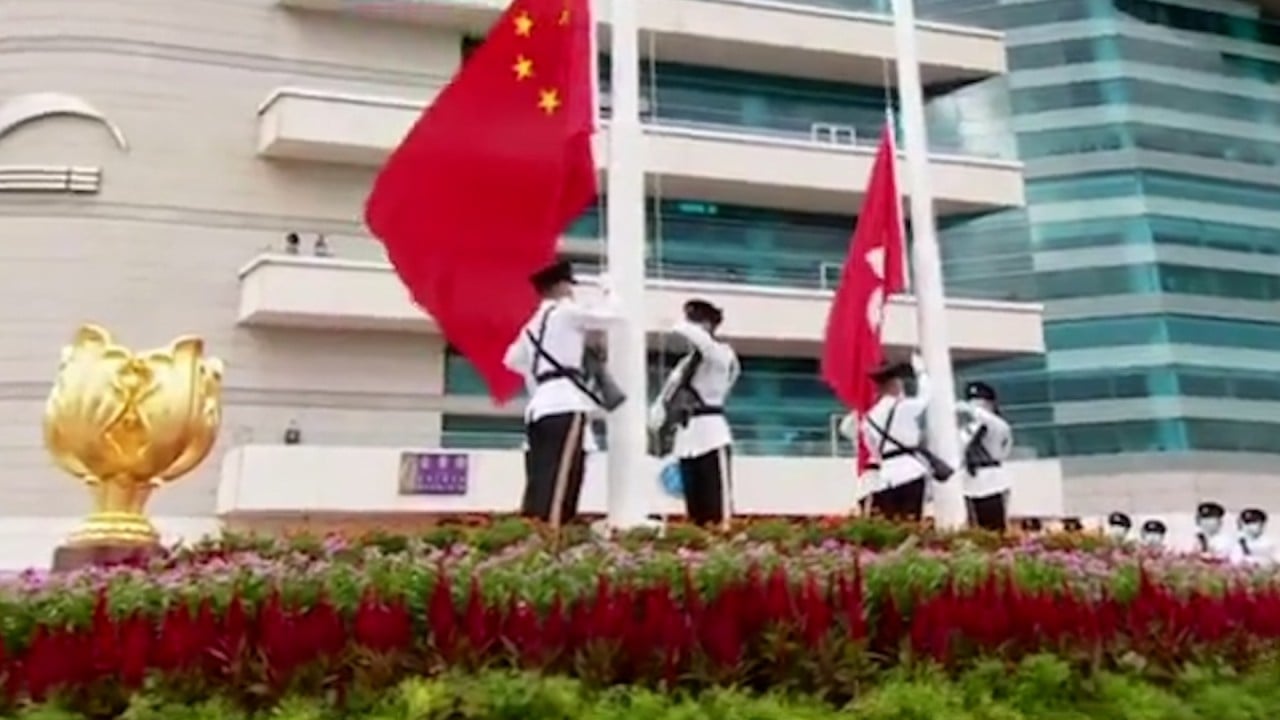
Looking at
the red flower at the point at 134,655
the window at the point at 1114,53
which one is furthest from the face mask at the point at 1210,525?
the red flower at the point at 134,655

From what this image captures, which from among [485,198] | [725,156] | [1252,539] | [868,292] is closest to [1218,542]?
[1252,539]

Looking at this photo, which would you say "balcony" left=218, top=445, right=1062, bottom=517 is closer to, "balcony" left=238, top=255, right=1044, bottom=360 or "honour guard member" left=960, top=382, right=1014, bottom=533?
"balcony" left=238, top=255, right=1044, bottom=360

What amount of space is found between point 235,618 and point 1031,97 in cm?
2315

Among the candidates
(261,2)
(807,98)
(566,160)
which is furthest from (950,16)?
(566,160)

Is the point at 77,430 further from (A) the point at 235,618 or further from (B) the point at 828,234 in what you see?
(B) the point at 828,234

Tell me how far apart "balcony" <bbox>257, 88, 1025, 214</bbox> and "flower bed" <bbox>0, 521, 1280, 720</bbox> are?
47.3ft

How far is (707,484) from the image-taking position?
25.8ft

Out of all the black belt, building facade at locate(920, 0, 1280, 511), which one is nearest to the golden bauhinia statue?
the black belt

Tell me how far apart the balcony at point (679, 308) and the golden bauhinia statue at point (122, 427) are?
36.5ft

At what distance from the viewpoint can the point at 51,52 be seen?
1856 cm

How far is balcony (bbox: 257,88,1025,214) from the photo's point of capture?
61.7ft

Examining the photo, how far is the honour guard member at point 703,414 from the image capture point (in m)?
7.82

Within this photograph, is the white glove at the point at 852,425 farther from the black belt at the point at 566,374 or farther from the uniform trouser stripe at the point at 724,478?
the black belt at the point at 566,374

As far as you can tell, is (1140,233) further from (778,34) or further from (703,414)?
(703,414)
